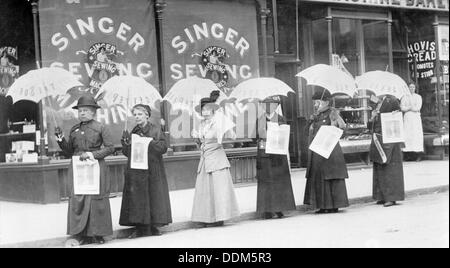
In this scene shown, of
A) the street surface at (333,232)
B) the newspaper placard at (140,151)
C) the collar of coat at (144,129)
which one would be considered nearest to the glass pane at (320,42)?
the street surface at (333,232)

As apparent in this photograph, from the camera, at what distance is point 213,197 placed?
332 inches

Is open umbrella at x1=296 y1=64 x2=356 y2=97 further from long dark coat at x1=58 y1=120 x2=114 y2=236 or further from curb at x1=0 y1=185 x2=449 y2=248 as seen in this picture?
long dark coat at x1=58 y1=120 x2=114 y2=236

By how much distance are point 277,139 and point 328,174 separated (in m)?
1.03

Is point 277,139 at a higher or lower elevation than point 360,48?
lower

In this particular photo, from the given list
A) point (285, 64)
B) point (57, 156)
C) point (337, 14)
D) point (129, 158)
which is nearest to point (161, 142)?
point (129, 158)

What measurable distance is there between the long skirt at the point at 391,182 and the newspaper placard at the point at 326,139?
1.27m

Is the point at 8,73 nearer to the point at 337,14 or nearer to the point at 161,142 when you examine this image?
the point at 161,142

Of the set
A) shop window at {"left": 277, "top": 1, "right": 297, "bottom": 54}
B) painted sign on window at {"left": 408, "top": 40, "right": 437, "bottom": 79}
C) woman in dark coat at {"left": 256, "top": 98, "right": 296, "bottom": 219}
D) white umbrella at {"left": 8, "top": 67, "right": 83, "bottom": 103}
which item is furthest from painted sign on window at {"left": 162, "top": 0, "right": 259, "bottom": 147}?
painted sign on window at {"left": 408, "top": 40, "right": 437, "bottom": 79}

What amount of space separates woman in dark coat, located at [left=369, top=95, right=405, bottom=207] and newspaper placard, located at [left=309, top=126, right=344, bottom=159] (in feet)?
3.83

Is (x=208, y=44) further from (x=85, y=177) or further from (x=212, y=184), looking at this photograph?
(x=85, y=177)

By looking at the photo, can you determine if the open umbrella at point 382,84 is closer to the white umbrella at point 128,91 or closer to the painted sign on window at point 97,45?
the white umbrella at point 128,91

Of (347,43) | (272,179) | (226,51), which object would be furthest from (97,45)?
(347,43)

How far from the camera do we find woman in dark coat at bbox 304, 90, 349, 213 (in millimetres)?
9227
